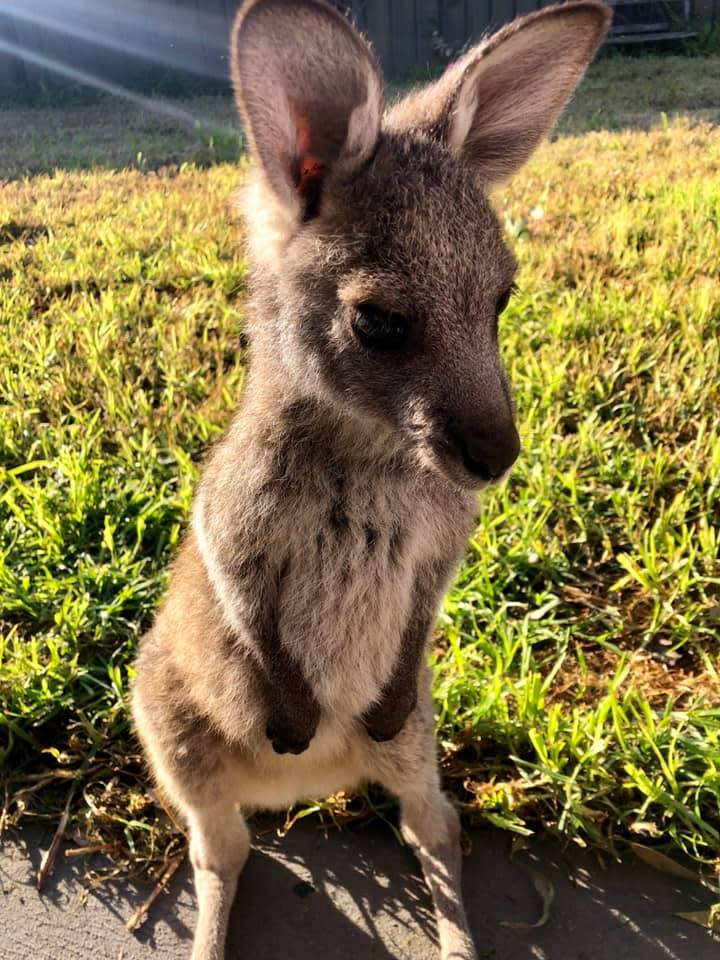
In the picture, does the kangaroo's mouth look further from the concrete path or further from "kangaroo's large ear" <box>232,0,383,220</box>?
the concrete path

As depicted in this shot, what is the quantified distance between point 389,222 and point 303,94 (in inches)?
11.6

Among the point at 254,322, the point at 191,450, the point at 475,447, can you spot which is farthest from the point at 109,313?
the point at 475,447

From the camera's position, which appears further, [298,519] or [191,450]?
[191,450]

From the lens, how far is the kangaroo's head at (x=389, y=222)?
1557 millimetres

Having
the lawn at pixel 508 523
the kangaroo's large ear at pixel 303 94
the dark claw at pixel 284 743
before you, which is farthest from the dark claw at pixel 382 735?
the kangaroo's large ear at pixel 303 94

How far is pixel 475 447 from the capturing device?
5.09 ft

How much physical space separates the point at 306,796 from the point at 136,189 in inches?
201

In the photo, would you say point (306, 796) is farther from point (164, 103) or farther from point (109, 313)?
point (164, 103)

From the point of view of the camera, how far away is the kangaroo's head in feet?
5.11

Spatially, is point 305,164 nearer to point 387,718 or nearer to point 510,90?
point 510,90

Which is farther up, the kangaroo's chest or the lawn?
the kangaroo's chest

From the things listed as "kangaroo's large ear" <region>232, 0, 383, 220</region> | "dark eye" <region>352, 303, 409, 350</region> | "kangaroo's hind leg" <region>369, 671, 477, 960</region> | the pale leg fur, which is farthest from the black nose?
the pale leg fur

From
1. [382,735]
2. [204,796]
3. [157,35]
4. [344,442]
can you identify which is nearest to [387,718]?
[382,735]

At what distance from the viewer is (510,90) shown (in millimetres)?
1787
